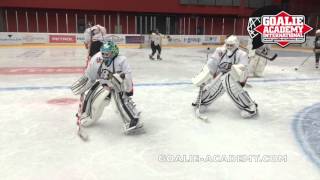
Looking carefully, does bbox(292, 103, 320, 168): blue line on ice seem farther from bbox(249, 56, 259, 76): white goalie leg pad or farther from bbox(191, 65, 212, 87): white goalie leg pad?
bbox(249, 56, 259, 76): white goalie leg pad

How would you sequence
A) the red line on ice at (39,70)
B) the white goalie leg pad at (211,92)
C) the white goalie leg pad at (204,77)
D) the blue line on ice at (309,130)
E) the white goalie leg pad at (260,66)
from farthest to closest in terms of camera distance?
1. the red line on ice at (39,70)
2. the white goalie leg pad at (260,66)
3. the white goalie leg pad at (211,92)
4. the white goalie leg pad at (204,77)
5. the blue line on ice at (309,130)

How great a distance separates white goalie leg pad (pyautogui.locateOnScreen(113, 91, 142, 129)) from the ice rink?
0.23m

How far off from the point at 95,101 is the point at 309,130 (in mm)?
3554

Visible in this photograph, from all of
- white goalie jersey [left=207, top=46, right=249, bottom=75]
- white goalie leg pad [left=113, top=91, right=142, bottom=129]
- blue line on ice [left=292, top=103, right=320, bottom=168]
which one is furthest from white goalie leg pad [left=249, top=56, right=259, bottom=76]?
white goalie leg pad [left=113, top=91, right=142, bottom=129]

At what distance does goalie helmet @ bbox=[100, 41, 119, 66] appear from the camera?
491 centimetres

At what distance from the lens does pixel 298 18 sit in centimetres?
2603

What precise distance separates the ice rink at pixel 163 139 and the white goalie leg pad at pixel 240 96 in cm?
16

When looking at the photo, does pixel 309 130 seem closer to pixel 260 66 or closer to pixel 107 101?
pixel 107 101

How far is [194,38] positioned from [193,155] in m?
21.8

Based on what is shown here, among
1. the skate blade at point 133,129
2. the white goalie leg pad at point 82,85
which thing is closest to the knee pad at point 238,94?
the skate blade at point 133,129

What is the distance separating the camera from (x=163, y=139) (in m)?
5.15

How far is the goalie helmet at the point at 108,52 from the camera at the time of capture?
4906 mm

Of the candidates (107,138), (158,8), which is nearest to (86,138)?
(107,138)

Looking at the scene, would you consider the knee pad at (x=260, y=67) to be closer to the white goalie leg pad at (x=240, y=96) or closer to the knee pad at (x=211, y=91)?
the white goalie leg pad at (x=240, y=96)
